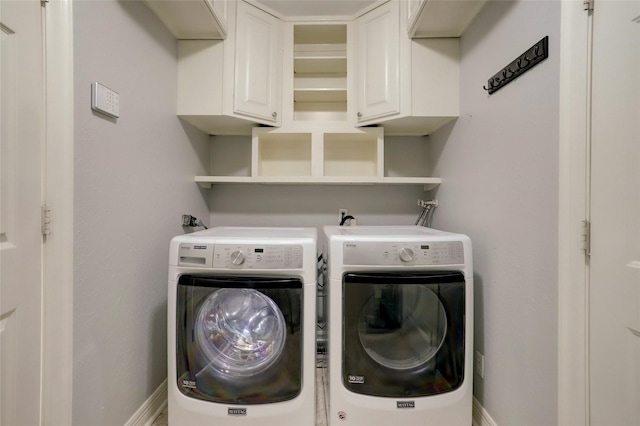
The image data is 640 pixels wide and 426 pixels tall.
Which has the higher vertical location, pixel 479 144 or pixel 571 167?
pixel 479 144

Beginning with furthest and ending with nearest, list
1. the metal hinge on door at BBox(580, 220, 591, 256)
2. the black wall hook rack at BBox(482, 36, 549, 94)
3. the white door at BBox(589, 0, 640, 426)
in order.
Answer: the black wall hook rack at BBox(482, 36, 549, 94) → the metal hinge on door at BBox(580, 220, 591, 256) → the white door at BBox(589, 0, 640, 426)

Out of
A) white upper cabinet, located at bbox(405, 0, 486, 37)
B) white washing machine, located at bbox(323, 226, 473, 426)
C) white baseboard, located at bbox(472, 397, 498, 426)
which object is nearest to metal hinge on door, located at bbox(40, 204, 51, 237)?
white washing machine, located at bbox(323, 226, 473, 426)

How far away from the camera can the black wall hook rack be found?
0.95 m

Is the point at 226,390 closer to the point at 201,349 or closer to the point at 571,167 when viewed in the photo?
the point at 201,349

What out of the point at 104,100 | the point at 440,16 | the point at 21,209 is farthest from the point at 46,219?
the point at 440,16

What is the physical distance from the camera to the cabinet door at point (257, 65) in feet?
5.38

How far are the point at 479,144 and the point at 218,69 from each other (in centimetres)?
160

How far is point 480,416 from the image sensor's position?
51.0 inches

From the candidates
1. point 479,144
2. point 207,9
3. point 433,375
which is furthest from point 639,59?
point 207,9

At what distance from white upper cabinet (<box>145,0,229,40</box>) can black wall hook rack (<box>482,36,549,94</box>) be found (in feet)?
4.88

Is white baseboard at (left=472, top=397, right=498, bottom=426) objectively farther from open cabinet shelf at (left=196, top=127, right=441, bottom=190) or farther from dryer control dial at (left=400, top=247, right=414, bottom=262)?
open cabinet shelf at (left=196, top=127, right=441, bottom=190)

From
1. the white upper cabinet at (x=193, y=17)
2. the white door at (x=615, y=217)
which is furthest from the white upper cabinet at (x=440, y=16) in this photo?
the white upper cabinet at (x=193, y=17)

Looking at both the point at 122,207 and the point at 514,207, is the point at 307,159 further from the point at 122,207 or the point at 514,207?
the point at 514,207

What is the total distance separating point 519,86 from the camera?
1076mm
